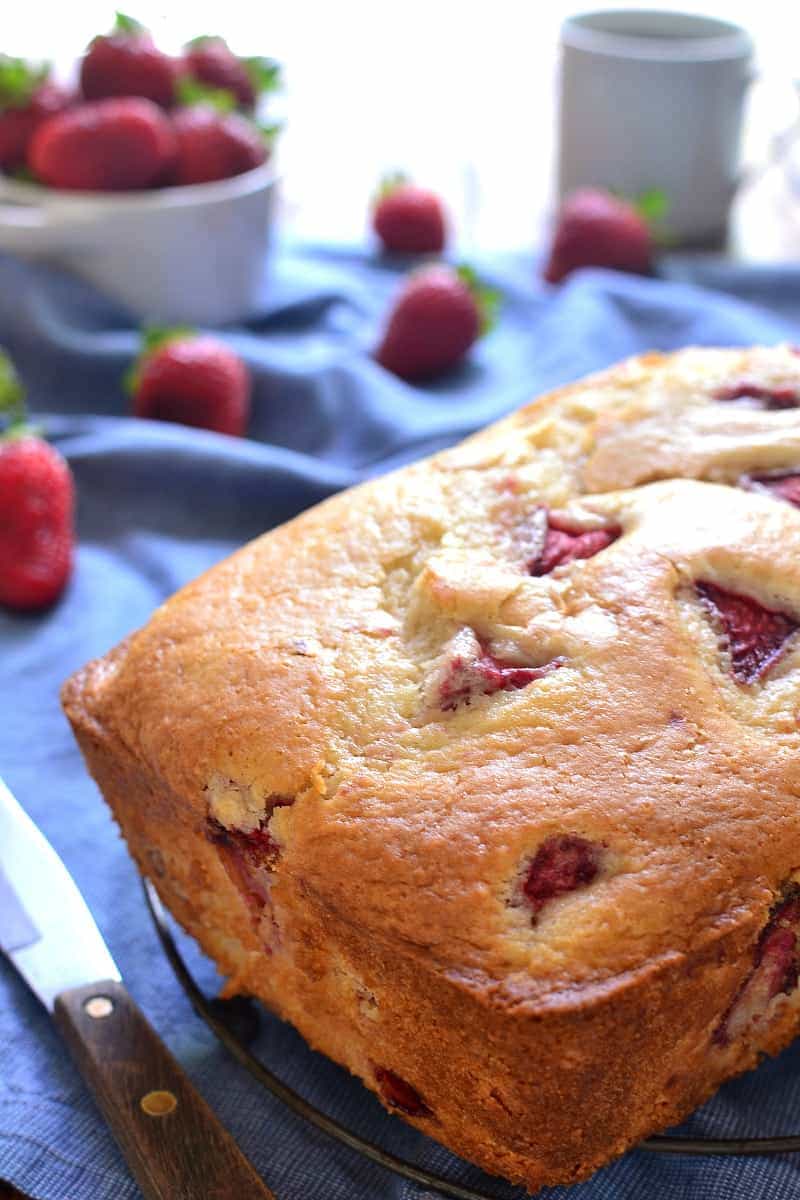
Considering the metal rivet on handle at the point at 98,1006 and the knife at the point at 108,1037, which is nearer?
the knife at the point at 108,1037

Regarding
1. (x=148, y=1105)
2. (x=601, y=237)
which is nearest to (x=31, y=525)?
(x=148, y=1105)

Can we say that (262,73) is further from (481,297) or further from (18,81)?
(481,297)

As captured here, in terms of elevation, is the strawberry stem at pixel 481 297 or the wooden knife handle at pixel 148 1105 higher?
the strawberry stem at pixel 481 297

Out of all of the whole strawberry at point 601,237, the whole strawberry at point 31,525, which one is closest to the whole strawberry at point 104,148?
the whole strawberry at point 31,525

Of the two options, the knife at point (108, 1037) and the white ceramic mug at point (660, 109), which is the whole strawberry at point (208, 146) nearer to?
the white ceramic mug at point (660, 109)

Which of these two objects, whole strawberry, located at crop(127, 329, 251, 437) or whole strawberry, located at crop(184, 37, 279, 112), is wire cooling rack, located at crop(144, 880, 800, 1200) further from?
whole strawberry, located at crop(184, 37, 279, 112)

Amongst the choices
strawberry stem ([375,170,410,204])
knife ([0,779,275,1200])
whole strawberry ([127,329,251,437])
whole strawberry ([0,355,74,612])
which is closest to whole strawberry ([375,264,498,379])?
whole strawberry ([127,329,251,437])
